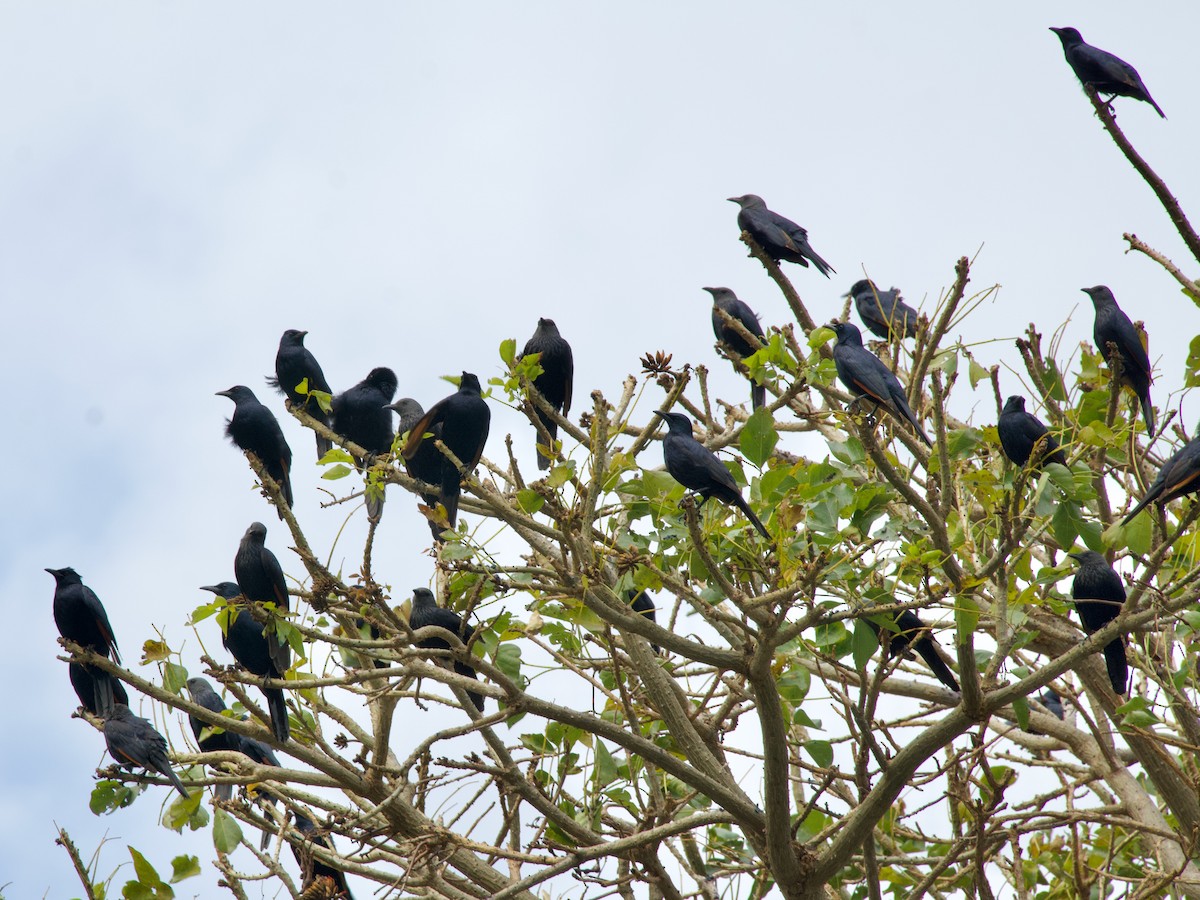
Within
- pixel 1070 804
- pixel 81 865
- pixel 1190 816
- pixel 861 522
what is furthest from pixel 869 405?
pixel 81 865

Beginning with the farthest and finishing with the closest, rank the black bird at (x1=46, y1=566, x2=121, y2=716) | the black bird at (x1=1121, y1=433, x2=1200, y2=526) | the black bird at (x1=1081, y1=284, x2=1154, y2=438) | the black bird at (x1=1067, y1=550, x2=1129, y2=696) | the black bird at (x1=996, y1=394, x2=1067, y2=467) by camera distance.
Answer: the black bird at (x1=46, y1=566, x2=121, y2=716), the black bird at (x1=1081, y1=284, x2=1154, y2=438), the black bird at (x1=1067, y1=550, x2=1129, y2=696), the black bird at (x1=996, y1=394, x2=1067, y2=467), the black bird at (x1=1121, y1=433, x2=1200, y2=526)

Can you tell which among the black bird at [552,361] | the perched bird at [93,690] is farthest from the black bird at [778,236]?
the perched bird at [93,690]

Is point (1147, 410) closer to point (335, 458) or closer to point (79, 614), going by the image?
point (335, 458)

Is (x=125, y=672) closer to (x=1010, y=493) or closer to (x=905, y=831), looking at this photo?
(x=1010, y=493)

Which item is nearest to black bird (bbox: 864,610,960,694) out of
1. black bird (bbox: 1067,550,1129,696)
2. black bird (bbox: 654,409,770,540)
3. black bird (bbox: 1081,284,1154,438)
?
black bird (bbox: 1067,550,1129,696)

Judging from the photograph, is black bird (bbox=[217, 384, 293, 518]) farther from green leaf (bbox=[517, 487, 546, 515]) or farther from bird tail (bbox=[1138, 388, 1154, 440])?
bird tail (bbox=[1138, 388, 1154, 440])

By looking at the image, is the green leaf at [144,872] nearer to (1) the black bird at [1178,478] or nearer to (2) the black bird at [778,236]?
(1) the black bird at [1178,478]

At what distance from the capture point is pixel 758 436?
14.0 ft

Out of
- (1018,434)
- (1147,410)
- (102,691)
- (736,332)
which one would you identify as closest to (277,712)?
(102,691)

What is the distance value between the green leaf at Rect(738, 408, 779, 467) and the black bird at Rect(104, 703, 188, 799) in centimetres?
274

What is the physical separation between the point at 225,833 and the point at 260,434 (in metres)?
2.63

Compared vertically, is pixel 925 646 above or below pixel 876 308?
below

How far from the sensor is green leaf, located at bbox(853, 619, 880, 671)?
4.20 metres

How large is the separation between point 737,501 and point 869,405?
1260 millimetres
